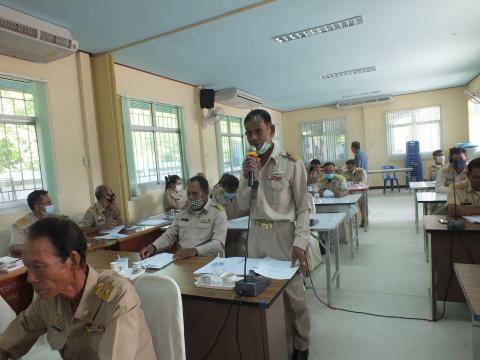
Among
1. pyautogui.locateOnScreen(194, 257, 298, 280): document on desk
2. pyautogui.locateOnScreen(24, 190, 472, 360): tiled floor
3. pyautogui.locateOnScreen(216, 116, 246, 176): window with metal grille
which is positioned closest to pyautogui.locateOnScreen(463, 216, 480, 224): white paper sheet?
pyautogui.locateOnScreen(24, 190, 472, 360): tiled floor

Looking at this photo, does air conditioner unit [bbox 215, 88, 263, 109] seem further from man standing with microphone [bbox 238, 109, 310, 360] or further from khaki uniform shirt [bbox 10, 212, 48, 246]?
man standing with microphone [bbox 238, 109, 310, 360]

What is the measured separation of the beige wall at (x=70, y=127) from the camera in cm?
391

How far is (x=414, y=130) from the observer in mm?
10305

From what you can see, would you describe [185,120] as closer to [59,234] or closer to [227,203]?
[227,203]

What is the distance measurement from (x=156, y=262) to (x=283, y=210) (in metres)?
0.86

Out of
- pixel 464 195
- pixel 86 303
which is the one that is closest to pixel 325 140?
pixel 464 195

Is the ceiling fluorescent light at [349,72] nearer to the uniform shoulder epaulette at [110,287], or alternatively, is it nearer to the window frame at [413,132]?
the window frame at [413,132]

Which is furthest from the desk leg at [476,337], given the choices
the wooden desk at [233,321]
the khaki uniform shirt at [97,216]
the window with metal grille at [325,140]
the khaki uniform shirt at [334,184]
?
the window with metal grille at [325,140]

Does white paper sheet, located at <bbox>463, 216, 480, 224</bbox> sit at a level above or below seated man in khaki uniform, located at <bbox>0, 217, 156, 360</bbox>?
below

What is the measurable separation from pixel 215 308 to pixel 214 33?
344cm

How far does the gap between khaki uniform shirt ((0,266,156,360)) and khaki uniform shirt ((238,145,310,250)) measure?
979 millimetres

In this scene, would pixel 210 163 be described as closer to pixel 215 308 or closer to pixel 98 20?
pixel 98 20

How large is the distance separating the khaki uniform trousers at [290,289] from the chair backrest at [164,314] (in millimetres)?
896

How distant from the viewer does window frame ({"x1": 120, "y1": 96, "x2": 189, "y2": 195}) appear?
489cm
